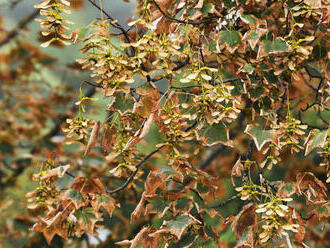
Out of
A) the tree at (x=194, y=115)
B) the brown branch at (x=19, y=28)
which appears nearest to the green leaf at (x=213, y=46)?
the tree at (x=194, y=115)

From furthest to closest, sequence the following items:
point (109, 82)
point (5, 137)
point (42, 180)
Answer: point (5, 137) → point (42, 180) → point (109, 82)

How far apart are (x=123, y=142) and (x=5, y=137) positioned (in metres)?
1.09

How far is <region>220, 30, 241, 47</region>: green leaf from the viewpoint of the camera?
693 millimetres

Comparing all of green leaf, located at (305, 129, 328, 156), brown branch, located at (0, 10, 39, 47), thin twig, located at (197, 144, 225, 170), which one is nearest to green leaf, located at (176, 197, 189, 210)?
green leaf, located at (305, 129, 328, 156)

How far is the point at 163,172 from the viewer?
681 mm

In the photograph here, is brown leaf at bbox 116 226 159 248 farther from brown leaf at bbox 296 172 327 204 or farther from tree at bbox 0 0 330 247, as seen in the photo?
brown leaf at bbox 296 172 327 204

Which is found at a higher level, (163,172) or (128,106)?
(128,106)

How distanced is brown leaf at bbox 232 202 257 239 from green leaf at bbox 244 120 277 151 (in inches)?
4.1

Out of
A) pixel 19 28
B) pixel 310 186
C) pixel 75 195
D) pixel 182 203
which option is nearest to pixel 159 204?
pixel 182 203

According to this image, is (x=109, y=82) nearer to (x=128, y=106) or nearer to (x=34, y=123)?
(x=128, y=106)

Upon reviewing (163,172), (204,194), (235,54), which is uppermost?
(235,54)

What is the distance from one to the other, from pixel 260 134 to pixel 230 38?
0.54ft

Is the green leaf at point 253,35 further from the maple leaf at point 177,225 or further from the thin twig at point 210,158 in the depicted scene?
the thin twig at point 210,158

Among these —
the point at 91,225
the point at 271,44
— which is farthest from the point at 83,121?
the point at 271,44
